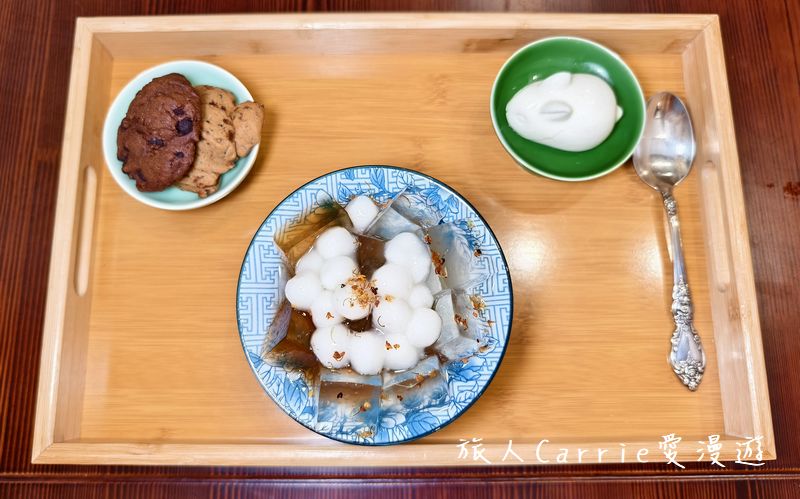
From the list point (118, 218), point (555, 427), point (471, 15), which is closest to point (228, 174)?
point (118, 218)

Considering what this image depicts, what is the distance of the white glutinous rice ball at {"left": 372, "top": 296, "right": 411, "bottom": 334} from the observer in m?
0.87

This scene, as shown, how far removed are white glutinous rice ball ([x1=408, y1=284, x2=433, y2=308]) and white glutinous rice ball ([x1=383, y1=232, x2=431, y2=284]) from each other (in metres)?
0.02

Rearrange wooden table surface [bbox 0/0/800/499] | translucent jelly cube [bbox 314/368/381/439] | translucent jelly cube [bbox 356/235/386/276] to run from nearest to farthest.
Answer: translucent jelly cube [bbox 314/368/381/439], translucent jelly cube [bbox 356/235/386/276], wooden table surface [bbox 0/0/800/499]

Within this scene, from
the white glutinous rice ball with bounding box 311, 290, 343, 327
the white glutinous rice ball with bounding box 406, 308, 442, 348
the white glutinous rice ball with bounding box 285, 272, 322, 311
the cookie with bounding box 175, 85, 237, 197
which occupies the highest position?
the cookie with bounding box 175, 85, 237, 197

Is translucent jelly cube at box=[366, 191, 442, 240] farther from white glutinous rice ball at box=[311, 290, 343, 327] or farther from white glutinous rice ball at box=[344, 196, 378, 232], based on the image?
white glutinous rice ball at box=[311, 290, 343, 327]

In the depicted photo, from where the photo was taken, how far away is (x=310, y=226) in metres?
0.94

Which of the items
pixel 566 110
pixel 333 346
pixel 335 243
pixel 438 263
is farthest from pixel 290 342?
pixel 566 110

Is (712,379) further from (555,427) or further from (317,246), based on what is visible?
(317,246)

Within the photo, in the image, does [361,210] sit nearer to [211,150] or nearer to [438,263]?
[438,263]

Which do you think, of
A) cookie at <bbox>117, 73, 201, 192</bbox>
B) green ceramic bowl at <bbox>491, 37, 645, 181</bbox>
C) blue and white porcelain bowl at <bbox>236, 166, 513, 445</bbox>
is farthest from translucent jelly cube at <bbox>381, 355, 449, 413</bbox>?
cookie at <bbox>117, 73, 201, 192</bbox>

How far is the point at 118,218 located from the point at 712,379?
1185mm

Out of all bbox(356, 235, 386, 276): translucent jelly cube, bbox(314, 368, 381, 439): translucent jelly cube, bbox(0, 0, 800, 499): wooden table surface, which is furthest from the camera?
bbox(0, 0, 800, 499): wooden table surface

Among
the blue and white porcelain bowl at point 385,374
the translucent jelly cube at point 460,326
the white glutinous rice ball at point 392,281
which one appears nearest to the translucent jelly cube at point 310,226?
the blue and white porcelain bowl at point 385,374

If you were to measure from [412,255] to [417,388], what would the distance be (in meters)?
0.22
